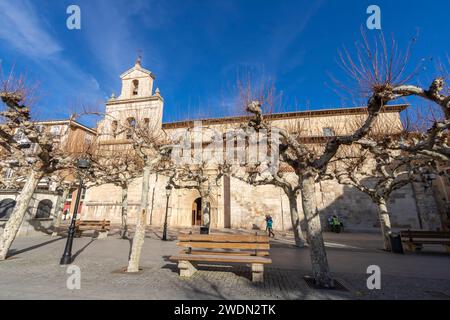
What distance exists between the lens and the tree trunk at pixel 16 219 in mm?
7156

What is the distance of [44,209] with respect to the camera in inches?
571

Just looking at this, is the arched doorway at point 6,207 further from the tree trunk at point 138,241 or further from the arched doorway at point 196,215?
the arched doorway at point 196,215

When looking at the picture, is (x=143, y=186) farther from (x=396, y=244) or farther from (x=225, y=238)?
(x=396, y=244)

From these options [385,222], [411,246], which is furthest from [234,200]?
[411,246]

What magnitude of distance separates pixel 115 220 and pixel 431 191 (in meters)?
32.4

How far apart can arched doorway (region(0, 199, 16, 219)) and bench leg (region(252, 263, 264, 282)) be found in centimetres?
1640

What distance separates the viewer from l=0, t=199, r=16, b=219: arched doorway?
13.4 meters

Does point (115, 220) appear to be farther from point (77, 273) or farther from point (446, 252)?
point (446, 252)

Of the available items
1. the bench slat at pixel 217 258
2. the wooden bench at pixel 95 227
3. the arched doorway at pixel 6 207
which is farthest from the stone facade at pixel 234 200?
the bench slat at pixel 217 258

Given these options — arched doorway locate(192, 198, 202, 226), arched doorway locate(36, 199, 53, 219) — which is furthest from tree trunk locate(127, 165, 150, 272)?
arched doorway locate(192, 198, 202, 226)

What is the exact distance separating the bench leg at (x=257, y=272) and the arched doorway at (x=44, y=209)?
1557cm

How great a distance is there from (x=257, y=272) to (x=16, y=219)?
27.4ft

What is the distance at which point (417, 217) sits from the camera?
63.6 ft

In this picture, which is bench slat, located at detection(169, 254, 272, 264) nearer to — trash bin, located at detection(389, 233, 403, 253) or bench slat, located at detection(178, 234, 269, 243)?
bench slat, located at detection(178, 234, 269, 243)
